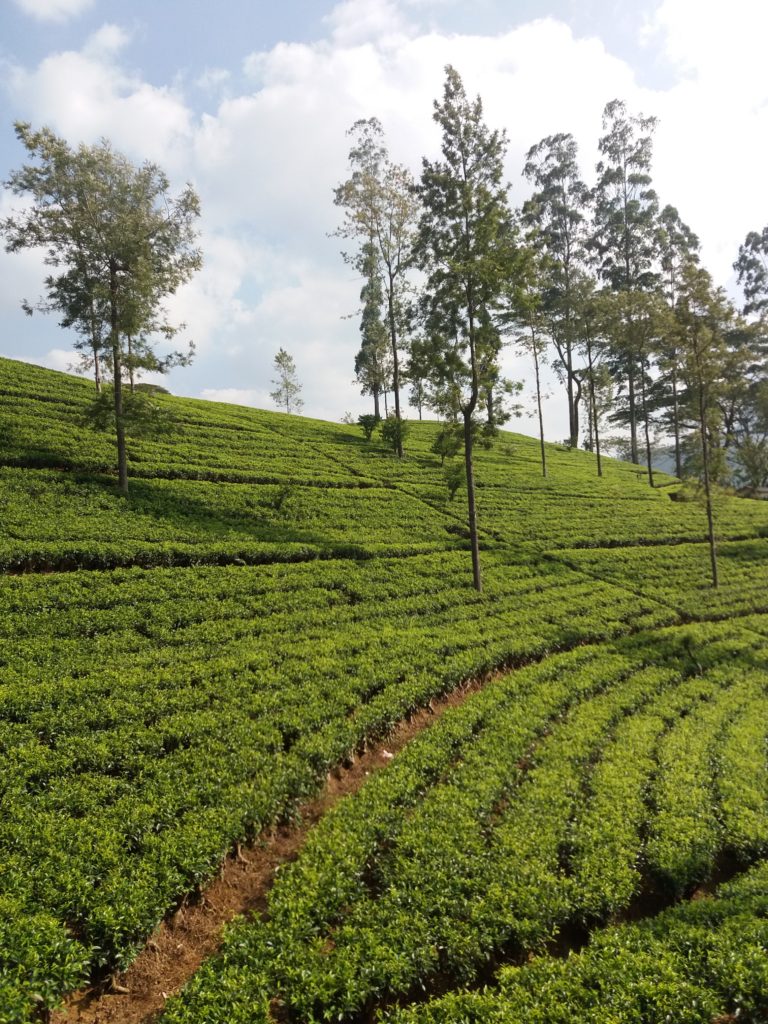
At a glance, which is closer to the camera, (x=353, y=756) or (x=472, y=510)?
(x=353, y=756)

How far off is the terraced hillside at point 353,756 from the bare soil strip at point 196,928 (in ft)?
0.85

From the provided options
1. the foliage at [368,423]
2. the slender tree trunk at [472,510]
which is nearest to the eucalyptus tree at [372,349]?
the foliage at [368,423]

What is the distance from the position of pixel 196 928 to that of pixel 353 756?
14.4 ft

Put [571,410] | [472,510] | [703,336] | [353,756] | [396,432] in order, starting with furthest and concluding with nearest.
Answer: [571,410] → [396,432] → [703,336] → [472,510] → [353,756]

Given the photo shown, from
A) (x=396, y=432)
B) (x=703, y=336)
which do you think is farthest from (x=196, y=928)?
(x=396, y=432)

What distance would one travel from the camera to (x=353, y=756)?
11273mm

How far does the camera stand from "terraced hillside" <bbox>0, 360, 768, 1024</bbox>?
6488 millimetres

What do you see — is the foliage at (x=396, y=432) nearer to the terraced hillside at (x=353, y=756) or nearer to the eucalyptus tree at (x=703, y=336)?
the terraced hillside at (x=353, y=756)

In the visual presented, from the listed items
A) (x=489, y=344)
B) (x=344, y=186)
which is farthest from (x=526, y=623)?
(x=344, y=186)

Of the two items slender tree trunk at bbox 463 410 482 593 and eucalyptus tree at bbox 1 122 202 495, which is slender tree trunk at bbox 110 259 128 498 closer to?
eucalyptus tree at bbox 1 122 202 495

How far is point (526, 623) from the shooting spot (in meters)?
18.7

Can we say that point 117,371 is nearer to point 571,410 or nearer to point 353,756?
point 353,756

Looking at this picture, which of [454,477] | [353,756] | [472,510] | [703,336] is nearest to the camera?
[353,756]

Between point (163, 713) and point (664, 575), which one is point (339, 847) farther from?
point (664, 575)
